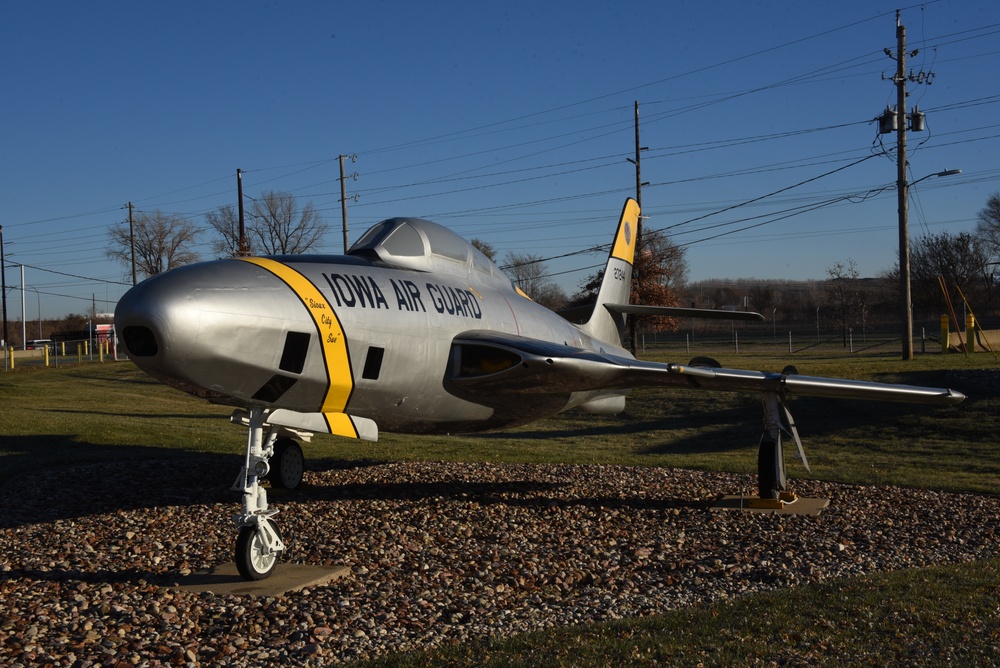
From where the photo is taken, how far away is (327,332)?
28.3 feet

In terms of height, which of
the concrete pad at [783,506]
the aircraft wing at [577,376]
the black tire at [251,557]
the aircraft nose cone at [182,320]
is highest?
the aircraft nose cone at [182,320]

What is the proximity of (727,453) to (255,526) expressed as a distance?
14619 millimetres

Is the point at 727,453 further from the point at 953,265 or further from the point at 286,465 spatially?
the point at 953,265

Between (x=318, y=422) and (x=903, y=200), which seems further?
(x=903, y=200)

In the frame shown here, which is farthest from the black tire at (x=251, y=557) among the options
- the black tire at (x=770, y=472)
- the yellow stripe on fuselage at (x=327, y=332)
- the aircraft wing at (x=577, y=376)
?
the black tire at (x=770, y=472)

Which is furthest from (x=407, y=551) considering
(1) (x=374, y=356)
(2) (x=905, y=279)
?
(2) (x=905, y=279)

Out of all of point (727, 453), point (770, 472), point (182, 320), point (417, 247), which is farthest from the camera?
point (727, 453)

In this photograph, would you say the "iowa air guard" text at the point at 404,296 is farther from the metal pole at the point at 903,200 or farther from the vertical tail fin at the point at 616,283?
the metal pole at the point at 903,200

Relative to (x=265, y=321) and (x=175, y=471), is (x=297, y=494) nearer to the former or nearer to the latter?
(x=175, y=471)

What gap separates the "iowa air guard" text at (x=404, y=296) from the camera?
908 centimetres

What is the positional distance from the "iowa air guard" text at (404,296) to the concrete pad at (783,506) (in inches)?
181

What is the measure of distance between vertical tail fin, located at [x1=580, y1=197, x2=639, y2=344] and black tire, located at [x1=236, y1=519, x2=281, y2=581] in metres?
8.76

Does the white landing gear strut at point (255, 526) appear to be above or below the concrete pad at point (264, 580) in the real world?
above

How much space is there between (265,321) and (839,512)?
8326 mm
